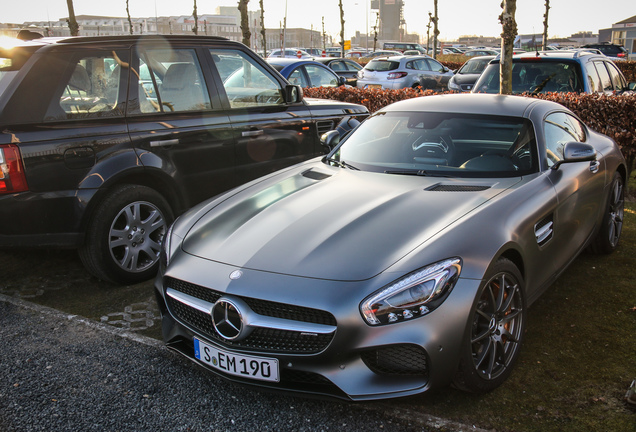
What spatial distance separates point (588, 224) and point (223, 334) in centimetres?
290

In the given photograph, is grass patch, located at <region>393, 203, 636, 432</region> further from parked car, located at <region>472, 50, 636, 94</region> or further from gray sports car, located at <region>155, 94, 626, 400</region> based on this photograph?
parked car, located at <region>472, 50, 636, 94</region>

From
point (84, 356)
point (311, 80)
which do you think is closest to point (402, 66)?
point (311, 80)

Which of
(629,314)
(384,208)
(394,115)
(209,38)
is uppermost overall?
(209,38)

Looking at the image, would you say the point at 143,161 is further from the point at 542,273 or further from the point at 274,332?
the point at 542,273

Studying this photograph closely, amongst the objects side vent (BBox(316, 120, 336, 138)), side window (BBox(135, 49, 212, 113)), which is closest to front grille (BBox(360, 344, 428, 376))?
side window (BBox(135, 49, 212, 113))

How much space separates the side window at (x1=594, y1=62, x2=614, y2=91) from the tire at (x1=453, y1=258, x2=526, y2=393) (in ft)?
22.6

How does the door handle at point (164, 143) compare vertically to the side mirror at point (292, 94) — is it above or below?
below

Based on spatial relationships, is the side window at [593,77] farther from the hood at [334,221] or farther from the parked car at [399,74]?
the parked car at [399,74]

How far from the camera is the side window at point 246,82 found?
5215 mm

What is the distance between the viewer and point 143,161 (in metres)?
4.41

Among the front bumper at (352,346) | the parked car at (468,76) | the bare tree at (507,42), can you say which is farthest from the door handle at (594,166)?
the parked car at (468,76)

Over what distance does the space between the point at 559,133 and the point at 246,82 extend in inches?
112

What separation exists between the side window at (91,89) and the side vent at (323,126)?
2.23 meters

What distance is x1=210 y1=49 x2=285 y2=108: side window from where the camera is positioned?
5.22 meters
